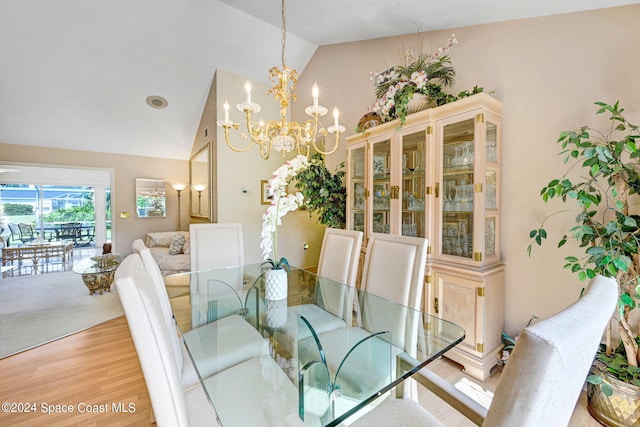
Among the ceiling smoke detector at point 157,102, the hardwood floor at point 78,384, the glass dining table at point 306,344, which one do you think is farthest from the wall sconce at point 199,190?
the glass dining table at point 306,344

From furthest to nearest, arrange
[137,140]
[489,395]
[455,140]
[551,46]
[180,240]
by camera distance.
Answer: [137,140] → [180,240] → [455,140] → [551,46] → [489,395]

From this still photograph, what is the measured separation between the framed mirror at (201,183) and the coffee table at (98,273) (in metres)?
1.50

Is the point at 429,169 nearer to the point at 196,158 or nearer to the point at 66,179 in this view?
the point at 196,158

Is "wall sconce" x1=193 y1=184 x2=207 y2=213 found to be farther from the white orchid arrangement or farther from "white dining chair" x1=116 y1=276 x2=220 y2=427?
"white dining chair" x1=116 y1=276 x2=220 y2=427

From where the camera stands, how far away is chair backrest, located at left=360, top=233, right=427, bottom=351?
4.74 feet

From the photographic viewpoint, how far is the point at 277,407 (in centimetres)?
98

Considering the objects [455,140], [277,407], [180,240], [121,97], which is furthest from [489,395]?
[121,97]

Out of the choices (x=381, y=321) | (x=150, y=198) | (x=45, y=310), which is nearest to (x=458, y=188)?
(x=381, y=321)

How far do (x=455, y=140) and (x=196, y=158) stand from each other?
4742mm

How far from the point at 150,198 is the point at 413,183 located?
5586mm

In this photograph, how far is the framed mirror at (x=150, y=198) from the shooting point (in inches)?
217

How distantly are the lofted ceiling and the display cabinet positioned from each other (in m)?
0.89

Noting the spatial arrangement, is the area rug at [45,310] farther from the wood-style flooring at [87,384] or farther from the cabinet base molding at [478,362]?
the cabinet base molding at [478,362]

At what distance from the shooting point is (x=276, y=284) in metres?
1.71
